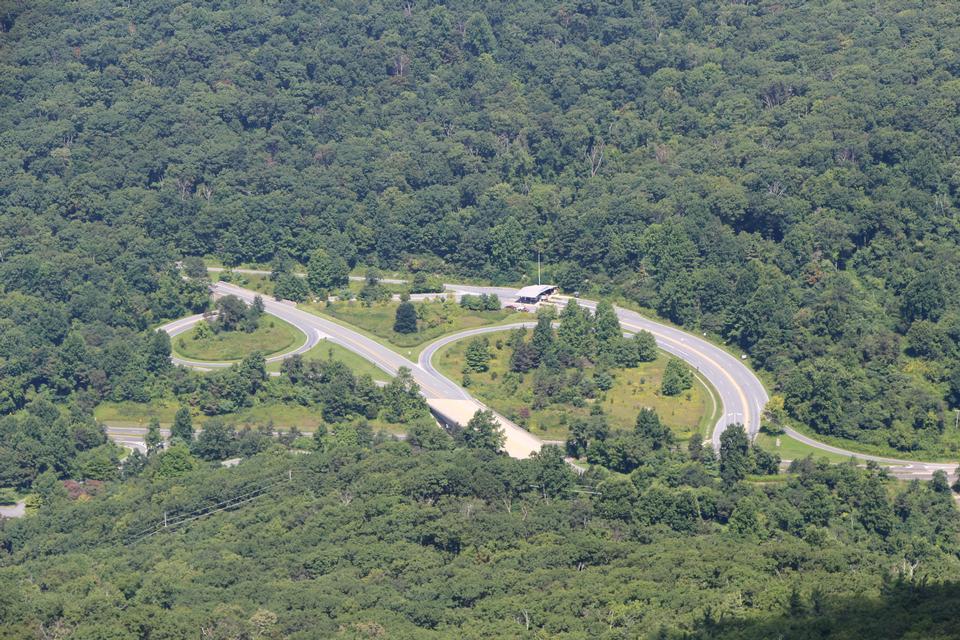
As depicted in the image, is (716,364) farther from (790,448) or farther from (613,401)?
(790,448)

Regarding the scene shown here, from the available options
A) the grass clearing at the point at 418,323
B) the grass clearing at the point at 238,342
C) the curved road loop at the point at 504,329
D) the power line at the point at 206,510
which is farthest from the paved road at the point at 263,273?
the power line at the point at 206,510

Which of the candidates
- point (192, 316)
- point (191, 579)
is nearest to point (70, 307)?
point (192, 316)

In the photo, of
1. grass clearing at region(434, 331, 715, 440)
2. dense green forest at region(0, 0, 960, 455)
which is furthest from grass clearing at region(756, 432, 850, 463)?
grass clearing at region(434, 331, 715, 440)

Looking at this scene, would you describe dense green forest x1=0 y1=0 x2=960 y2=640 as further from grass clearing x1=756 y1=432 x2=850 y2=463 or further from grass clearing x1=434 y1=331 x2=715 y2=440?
grass clearing x1=756 y1=432 x2=850 y2=463

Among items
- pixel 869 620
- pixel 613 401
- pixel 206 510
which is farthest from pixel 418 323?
pixel 869 620

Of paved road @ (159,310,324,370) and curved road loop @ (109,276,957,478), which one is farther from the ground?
curved road loop @ (109,276,957,478)
